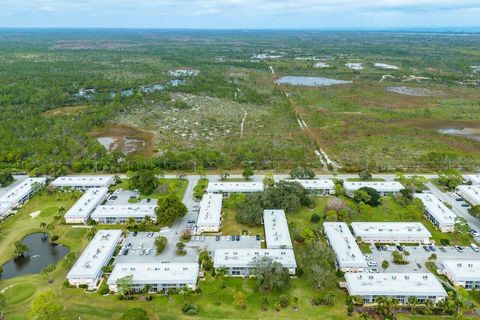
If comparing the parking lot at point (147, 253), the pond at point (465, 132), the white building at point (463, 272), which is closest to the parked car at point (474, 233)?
the white building at point (463, 272)

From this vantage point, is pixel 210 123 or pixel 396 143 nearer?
pixel 396 143

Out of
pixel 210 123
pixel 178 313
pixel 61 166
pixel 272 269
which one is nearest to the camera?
pixel 178 313

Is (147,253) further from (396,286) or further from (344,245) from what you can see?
(396,286)

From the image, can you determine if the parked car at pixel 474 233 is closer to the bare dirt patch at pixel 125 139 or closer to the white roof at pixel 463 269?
the white roof at pixel 463 269

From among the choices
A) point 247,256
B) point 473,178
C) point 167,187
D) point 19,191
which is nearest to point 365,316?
point 247,256

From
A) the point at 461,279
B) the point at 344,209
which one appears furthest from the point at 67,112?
the point at 461,279

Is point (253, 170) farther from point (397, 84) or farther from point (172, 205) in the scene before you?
point (397, 84)

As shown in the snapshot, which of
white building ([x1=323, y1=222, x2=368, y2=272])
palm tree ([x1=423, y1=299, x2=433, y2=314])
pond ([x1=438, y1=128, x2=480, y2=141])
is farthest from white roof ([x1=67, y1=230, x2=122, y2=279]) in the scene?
pond ([x1=438, y1=128, x2=480, y2=141])
